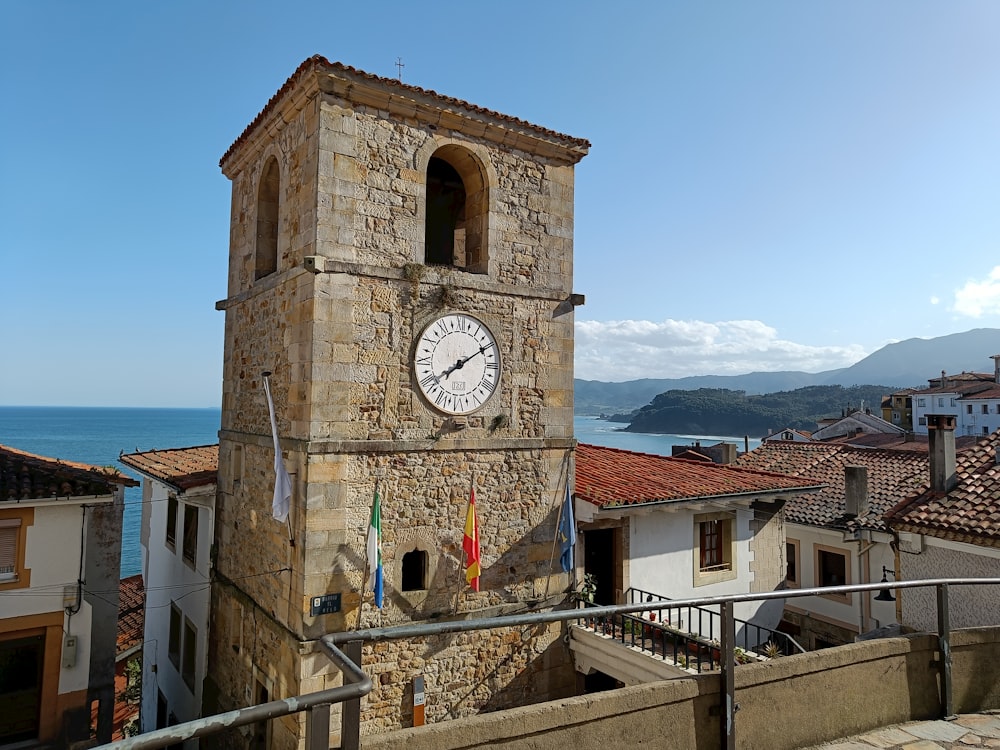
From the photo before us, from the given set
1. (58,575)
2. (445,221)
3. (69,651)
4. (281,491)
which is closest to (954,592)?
(445,221)

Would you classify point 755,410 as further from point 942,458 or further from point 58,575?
point 58,575

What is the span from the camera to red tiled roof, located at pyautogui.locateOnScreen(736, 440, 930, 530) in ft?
63.2

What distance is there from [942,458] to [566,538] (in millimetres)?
7875

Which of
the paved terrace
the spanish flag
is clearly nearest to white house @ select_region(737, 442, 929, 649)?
the spanish flag

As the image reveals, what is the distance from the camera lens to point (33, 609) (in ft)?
34.9

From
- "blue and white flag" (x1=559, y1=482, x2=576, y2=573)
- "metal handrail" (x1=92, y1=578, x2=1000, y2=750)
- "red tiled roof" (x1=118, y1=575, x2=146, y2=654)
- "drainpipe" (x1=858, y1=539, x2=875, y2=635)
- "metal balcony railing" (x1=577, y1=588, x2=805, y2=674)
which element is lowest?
"red tiled roof" (x1=118, y1=575, x2=146, y2=654)

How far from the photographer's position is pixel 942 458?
1277 centimetres

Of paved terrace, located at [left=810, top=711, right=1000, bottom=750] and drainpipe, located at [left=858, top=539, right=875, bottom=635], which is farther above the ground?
paved terrace, located at [left=810, top=711, right=1000, bottom=750]

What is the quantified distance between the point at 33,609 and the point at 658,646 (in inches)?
401

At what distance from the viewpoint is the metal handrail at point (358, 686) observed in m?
2.37

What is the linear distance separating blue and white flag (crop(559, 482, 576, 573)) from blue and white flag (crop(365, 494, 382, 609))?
3.14 meters

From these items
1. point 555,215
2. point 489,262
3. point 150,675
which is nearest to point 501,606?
point 489,262

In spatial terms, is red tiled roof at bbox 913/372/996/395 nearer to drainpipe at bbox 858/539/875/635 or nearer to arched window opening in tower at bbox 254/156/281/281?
drainpipe at bbox 858/539/875/635

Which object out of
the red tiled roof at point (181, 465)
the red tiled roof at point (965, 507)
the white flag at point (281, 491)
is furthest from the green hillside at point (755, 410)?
the white flag at point (281, 491)
